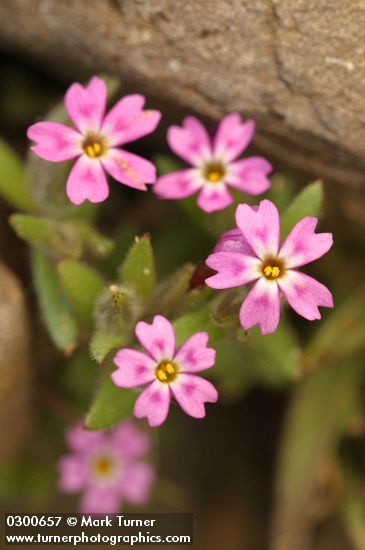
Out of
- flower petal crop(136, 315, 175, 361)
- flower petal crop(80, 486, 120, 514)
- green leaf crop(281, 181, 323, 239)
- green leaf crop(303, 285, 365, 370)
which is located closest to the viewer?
flower petal crop(136, 315, 175, 361)

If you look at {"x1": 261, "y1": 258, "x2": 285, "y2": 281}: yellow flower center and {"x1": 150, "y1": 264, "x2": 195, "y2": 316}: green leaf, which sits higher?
{"x1": 150, "y1": 264, "x2": 195, "y2": 316}: green leaf

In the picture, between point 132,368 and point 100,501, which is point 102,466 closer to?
point 100,501

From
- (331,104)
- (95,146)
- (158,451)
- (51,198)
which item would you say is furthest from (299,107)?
(158,451)

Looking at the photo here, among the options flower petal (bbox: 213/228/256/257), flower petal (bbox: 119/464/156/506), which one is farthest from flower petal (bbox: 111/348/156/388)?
flower petal (bbox: 119/464/156/506)

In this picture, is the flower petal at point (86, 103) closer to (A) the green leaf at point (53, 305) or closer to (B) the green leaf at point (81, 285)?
(B) the green leaf at point (81, 285)

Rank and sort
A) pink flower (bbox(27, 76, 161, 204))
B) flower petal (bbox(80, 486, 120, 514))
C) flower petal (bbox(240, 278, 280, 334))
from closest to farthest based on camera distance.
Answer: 1. flower petal (bbox(240, 278, 280, 334))
2. pink flower (bbox(27, 76, 161, 204))
3. flower petal (bbox(80, 486, 120, 514))

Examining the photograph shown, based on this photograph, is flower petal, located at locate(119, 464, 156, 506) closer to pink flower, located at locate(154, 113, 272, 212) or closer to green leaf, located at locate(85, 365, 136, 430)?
green leaf, located at locate(85, 365, 136, 430)
